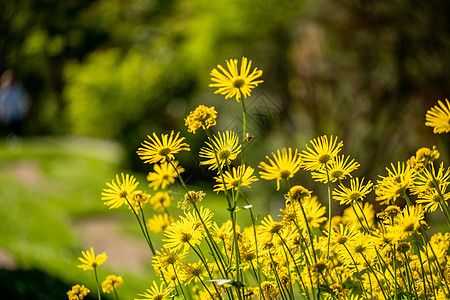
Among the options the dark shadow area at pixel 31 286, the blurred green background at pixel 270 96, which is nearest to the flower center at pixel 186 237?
the dark shadow area at pixel 31 286

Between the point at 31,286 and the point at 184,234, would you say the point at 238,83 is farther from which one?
the point at 31,286

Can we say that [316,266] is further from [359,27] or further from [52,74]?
[52,74]

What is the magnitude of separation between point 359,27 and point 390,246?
491cm

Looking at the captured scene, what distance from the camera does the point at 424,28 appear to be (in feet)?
16.8

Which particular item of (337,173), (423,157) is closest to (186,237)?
(337,173)

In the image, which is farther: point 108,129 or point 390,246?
point 108,129

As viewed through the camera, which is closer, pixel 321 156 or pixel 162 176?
pixel 321 156

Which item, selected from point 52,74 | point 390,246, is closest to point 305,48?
point 390,246

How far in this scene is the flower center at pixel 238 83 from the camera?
94cm

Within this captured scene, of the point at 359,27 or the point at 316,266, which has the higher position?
the point at 359,27

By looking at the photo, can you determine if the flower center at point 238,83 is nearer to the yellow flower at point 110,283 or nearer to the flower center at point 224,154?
the flower center at point 224,154

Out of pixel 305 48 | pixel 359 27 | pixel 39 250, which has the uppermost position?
pixel 305 48

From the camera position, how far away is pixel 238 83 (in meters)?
0.94

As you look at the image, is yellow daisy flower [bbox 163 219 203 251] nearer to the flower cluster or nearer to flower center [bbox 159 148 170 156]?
the flower cluster
